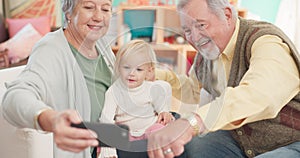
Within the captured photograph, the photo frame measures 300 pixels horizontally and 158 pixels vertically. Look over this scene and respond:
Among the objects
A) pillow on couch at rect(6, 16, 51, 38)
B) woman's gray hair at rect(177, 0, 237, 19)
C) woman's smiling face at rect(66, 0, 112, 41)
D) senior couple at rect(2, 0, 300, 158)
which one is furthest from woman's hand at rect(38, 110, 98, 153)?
pillow on couch at rect(6, 16, 51, 38)

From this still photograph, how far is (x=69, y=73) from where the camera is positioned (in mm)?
998

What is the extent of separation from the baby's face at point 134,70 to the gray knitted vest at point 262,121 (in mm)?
308

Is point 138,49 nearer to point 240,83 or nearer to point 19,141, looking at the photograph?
point 240,83

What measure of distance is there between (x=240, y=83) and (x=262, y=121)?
9.2 inches

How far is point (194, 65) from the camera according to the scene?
0.96 metres

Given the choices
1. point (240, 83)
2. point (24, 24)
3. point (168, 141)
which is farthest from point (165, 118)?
point (24, 24)

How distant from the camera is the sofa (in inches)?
52.6

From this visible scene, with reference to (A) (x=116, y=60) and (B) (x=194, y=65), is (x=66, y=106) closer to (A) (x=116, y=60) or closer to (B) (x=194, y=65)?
(A) (x=116, y=60)

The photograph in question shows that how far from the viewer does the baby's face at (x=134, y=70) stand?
0.91 metres

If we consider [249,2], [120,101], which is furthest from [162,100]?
[249,2]

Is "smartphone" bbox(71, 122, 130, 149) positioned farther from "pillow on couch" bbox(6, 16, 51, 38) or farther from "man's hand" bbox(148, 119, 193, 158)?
Result: "pillow on couch" bbox(6, 16, 51, 38)

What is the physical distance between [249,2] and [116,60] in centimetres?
296

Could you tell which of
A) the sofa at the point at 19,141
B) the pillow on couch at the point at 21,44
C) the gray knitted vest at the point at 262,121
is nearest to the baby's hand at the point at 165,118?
the gray knitted vest at the point at 262,121

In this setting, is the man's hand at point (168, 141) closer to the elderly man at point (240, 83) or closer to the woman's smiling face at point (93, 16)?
the elderly man at point (240, 83)
